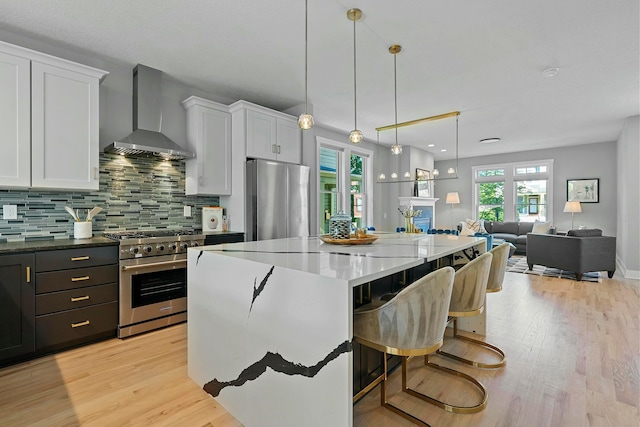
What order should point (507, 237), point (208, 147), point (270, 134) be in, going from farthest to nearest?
point (507, 237)
point (270, 134)
point (208, 147)

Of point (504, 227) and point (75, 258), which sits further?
point (504, 227)

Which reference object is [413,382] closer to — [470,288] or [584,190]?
[470,288]

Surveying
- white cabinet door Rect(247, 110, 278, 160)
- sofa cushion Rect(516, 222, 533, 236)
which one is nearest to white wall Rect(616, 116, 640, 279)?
sofa cushion Rect(516, 222, 533, 236)

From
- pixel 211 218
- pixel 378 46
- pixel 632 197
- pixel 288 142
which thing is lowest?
pixel 211 218

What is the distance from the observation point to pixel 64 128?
8.93 ft

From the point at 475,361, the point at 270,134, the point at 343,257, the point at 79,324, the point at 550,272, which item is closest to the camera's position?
the point at 343,257

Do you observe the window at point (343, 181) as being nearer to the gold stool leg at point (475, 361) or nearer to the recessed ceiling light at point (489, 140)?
the recessed ceiling light at point (489, 140)

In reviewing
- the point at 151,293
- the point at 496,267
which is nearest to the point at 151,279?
the point at 151,293

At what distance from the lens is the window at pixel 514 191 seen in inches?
315

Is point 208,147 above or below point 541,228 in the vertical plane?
above

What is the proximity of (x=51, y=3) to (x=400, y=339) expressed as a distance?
3181 millimetres

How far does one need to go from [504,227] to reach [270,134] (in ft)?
22.3

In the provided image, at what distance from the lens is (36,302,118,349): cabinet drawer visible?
2.44 metres

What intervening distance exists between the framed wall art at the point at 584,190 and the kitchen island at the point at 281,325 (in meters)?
7.49
